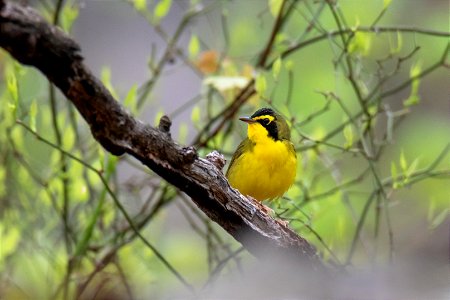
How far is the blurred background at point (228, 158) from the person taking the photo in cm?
225

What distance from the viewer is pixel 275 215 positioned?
7.51 ft

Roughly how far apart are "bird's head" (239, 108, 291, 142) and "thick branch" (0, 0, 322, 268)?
0.70 m

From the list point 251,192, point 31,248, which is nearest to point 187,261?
point 31,248

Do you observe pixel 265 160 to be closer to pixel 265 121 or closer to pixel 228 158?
pixel 265 121

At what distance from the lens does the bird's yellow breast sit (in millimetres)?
Answer: 2467

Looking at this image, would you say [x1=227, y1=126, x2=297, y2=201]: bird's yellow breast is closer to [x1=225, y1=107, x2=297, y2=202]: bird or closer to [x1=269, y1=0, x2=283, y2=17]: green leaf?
[x1=225, y1=107, x2=297, y2=202]: bird

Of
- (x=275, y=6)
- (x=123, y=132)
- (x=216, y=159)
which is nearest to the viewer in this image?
(x=123, y=132)

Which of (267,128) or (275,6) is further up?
(275,6)

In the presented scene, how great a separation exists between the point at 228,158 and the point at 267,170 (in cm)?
53

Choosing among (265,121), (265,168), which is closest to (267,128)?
(265,121)

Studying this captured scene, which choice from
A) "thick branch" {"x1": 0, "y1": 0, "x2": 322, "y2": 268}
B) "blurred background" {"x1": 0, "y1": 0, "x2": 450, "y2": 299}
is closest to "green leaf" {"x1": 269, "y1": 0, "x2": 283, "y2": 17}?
"blurred background" {"x1": 0, "y1": 0, "x2": 450, "y2": 299}

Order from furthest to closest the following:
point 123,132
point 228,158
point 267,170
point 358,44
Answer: point 228,158
point 267,170
point 358,44
point 123,132

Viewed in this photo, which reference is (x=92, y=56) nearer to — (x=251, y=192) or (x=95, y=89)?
(x=251, y=192)

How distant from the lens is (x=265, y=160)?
8.21 ft
